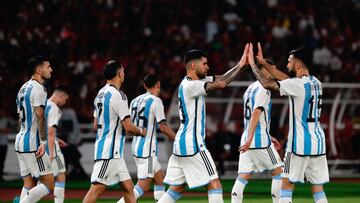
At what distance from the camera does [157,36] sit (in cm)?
3072

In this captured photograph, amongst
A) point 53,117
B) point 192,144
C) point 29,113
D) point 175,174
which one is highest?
point 29,113

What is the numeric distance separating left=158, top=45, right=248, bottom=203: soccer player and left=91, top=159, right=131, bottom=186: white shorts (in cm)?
65

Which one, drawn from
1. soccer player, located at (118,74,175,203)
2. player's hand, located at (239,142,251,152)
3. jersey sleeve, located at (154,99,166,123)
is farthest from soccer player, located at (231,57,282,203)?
soccer player, located at (118,74,175,203)

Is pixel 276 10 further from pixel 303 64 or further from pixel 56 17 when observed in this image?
pixel 303 64

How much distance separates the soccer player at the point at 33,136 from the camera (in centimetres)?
1427

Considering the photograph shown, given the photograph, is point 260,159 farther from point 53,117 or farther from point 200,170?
point 53,117

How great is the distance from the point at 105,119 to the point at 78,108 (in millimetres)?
13474

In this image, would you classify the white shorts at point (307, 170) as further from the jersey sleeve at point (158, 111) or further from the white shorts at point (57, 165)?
the white shorts at point (57, 165)

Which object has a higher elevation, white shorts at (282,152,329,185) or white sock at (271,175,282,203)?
white shorts at (282,152,329,185)

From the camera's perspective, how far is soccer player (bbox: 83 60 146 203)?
510 inches

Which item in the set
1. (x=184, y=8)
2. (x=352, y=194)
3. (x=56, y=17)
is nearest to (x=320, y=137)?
(x=352, y=194)

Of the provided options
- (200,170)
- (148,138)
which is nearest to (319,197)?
(200,170)

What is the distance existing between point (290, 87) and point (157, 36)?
18.1 metres

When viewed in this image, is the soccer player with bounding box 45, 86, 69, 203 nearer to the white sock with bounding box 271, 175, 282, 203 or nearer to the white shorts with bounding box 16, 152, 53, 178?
the white shorts with bounding box 16, 152, 53, 178
